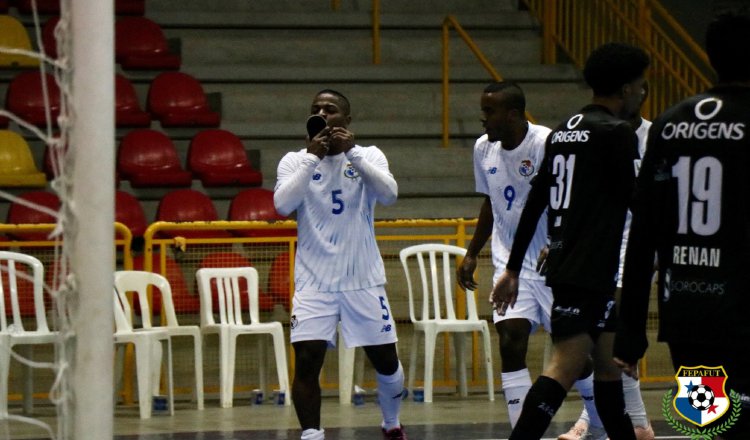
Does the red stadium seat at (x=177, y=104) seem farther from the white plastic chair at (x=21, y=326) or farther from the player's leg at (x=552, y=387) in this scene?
the player's leg at (x=552, y=387)

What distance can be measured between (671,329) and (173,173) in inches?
336

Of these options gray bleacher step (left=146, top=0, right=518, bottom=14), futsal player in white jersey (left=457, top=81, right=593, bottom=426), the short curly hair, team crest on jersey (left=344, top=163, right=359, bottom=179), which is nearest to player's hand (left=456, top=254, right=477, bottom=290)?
futsal player in white jersey (left=457, top=81, right=593, bottom=426)

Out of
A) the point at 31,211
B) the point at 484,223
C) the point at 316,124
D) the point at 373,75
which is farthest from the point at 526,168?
the point at 373,75

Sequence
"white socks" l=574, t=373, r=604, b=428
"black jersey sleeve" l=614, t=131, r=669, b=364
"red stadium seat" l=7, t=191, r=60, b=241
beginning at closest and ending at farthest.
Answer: "black jersey sleeve" l=614, t=131, r=669, b=364 < "white socks" l=574, t=373, r=604, b=428 < "red stadium seat" l=7, t=191, r=60, b=241

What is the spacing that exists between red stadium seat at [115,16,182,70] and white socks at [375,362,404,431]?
262 inches

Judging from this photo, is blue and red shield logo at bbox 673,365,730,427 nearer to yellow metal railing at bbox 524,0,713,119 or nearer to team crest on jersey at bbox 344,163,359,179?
team crest on jersey at bbox 344,163,359,179

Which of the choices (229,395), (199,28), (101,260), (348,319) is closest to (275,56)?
(199,28)

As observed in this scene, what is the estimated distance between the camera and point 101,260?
3900 millimetres

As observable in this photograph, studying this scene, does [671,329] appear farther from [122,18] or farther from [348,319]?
[122,18]

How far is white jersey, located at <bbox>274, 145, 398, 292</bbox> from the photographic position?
7.06 m

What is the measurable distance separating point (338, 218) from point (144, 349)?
9.10 feet

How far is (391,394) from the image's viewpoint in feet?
23.8

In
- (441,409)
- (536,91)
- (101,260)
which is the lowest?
(441,409)

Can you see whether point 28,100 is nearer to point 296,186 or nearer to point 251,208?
point 251,208
